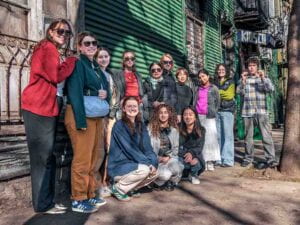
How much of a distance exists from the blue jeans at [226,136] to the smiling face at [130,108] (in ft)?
10.3

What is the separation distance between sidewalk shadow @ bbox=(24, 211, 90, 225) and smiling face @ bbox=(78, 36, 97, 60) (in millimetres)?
1780

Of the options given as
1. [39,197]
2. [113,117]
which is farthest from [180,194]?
[39,197]

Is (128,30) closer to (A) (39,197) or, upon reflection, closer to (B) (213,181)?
(B) (213,181)

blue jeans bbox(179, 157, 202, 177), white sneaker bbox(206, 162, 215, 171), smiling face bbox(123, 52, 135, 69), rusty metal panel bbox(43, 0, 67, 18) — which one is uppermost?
rusty metal panel bbox(43, 0, 67, 18)

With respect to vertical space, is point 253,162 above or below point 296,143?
below

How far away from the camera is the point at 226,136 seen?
748 cm

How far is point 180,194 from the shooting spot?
16.8 ft

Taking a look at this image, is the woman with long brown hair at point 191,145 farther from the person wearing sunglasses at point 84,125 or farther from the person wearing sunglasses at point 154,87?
the person wearing sunglasses at point 84,125

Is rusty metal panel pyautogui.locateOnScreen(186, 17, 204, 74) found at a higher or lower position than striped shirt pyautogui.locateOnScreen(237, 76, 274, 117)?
higher

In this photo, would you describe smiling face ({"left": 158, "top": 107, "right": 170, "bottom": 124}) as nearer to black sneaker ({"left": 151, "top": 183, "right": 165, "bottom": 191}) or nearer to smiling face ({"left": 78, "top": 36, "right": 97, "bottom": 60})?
black sneaker ({"left": 151, "top": 183, "right": 165, "bottom": 191})

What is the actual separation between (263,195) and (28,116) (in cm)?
318

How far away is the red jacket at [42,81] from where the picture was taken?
377 cm

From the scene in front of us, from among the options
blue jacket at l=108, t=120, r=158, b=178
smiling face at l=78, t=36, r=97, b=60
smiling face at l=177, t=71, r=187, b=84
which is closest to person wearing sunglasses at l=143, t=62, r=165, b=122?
smiling face at l=177, t=71, r=187, b=84

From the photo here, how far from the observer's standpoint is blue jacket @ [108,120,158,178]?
15.5 ft
